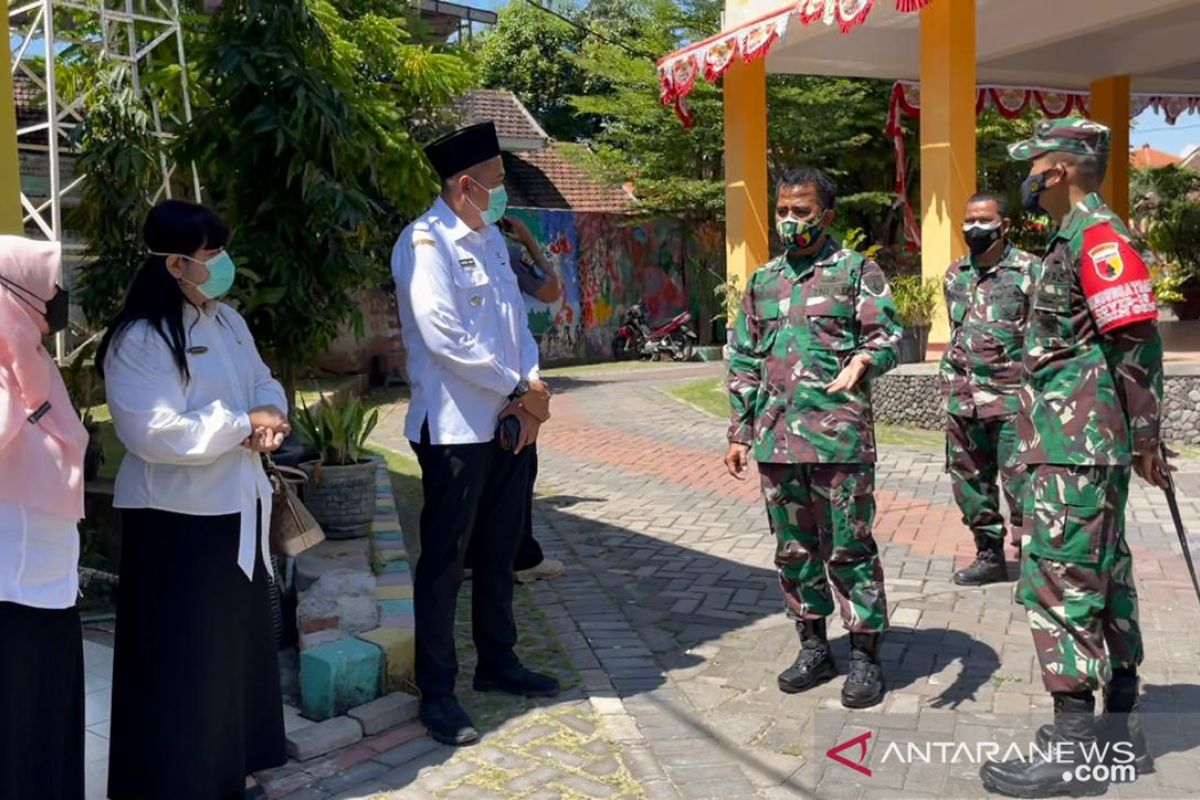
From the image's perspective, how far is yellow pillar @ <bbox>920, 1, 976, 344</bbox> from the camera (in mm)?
10492

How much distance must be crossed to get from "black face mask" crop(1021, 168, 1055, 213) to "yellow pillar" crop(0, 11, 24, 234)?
10.7 feet

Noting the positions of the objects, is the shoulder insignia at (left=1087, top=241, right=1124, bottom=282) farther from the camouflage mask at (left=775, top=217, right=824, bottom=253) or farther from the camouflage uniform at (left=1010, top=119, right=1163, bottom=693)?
the camouflage mask at (left=775, top=217, right=824, bottom=253)

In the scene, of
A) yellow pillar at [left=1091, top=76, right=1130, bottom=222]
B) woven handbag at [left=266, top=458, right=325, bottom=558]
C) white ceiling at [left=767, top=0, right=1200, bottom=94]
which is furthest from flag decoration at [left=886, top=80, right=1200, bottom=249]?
woven handbag at [left=266, top=458, right=325, bottom=558]

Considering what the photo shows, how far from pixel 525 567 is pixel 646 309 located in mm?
16349

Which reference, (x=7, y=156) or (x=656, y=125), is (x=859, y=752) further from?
(x=656, y=125)

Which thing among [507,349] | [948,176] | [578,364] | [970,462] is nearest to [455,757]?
[507,349]

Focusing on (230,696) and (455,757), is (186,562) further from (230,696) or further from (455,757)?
(455,757)

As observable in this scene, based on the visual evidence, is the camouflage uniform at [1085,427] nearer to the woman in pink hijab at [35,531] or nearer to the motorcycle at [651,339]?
the woman in pink hijab at [35,531]

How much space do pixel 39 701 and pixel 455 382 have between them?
1.57 metres

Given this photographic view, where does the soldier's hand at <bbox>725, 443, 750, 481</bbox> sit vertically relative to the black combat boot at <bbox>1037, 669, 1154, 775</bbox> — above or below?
above

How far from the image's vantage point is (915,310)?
10.4 m

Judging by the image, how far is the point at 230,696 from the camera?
10.5ft

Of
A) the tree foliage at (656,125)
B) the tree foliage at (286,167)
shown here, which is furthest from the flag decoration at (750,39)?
the tree foliage at (286,167)

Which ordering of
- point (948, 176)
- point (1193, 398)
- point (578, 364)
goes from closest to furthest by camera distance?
point (1193, 398) < point (948, 176) < point (578, 364)
